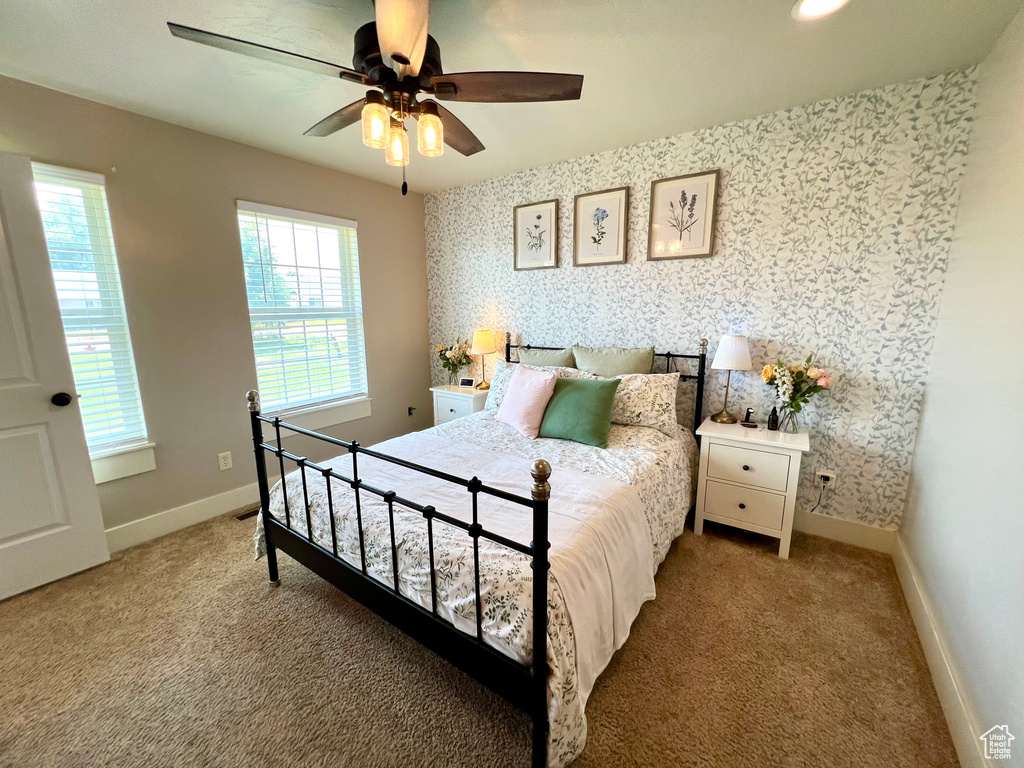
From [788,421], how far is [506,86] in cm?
235

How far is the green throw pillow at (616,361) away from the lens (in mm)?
2637

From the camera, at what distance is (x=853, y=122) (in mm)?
2070

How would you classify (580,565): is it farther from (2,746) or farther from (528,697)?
(2,746)

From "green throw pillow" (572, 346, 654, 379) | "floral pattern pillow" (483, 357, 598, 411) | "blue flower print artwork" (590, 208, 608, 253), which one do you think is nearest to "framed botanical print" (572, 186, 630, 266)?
"blue flower print artwork" (590, 208, 608, 253)

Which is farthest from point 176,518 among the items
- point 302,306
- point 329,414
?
point 302,306

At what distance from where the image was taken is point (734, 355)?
231 centimetres

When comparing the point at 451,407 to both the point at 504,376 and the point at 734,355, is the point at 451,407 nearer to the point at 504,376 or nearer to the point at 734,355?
the point at 504,376

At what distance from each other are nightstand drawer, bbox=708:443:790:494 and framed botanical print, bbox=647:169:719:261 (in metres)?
1.26

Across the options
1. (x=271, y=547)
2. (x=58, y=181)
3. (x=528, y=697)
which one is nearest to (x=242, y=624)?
(x=271, y=547)

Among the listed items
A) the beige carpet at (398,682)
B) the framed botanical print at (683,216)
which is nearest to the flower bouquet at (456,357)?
the framed botanical print at (683,216)

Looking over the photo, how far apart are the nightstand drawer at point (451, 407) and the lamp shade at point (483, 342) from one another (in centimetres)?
46

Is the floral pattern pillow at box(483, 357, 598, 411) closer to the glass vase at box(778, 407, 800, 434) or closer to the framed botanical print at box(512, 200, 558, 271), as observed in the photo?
the framed botanical print at box(512, 200, 558, 271)

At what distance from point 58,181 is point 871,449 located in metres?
4.58

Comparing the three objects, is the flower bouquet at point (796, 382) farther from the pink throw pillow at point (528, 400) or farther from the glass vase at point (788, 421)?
the pink throw pillow at point (528, 400)
